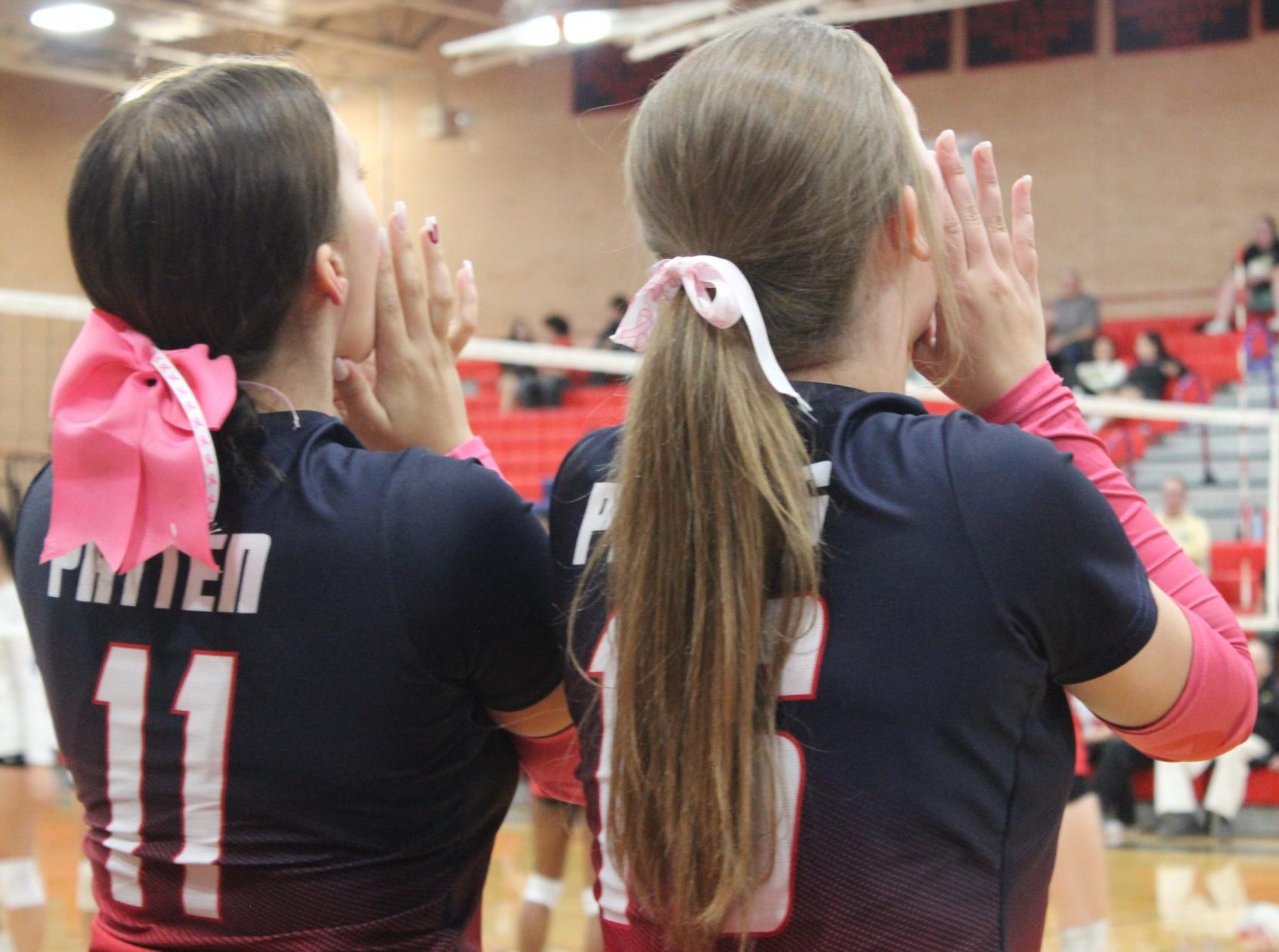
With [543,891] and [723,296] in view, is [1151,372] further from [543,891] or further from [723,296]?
[723,296]

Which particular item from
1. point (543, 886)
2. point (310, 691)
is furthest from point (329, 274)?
point (543, 886)

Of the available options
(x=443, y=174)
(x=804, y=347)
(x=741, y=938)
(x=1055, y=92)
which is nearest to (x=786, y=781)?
Result: (x=741, y=938)

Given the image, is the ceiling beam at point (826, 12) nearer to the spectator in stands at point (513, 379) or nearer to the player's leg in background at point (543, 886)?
the spectator in stands at point (513, 379)

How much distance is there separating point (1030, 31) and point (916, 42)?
115 cm

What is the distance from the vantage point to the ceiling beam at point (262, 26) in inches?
549

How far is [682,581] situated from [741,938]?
0.89ft

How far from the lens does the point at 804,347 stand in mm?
1210

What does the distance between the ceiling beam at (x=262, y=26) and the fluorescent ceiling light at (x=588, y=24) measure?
274cm

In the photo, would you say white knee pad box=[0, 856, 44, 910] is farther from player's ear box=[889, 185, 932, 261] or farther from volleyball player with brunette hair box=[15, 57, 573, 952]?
player's ear box=[889, 185, 932, 261]

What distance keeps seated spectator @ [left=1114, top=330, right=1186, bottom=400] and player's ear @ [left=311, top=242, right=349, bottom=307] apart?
11.4 m

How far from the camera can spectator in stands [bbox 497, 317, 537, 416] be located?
1467 cm

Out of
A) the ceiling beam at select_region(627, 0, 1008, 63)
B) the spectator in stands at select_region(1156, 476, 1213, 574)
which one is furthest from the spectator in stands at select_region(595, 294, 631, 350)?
the spectator in stands at select_region(1156, 476, 1213, 574)

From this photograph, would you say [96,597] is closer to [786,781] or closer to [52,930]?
[786,781]

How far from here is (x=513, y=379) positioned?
48.8 feet
